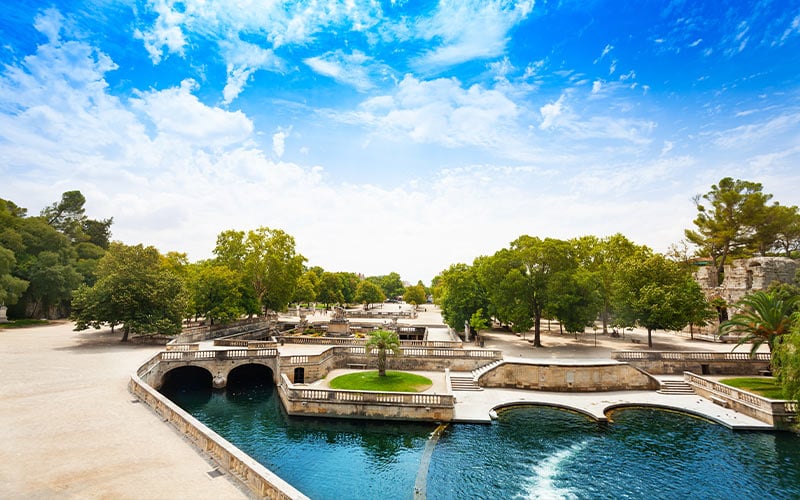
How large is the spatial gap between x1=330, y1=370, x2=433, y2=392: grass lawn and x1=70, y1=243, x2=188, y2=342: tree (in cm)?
1918

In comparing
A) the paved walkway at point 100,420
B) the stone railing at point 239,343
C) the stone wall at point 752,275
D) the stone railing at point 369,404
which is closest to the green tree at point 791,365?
the paved walkway at point 100,420

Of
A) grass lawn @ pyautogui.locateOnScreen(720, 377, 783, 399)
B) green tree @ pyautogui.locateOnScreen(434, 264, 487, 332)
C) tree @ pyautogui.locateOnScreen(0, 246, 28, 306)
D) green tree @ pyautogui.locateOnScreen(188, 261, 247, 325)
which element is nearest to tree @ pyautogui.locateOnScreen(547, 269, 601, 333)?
green tree @ pyautogui.locateOnScreen(434, 264, 487, 332)

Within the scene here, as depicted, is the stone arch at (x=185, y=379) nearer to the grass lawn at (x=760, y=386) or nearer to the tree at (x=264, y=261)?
the tree at (x=264, y=261)

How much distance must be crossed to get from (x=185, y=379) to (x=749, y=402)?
4409cm

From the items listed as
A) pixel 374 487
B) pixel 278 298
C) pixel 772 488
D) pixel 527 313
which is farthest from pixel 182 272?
pixel 772 488

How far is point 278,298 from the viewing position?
60219 millimetres

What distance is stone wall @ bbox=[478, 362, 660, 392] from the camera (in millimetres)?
31453

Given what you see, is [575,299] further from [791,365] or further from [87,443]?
[87,443]

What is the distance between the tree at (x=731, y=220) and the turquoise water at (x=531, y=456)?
44171 mm

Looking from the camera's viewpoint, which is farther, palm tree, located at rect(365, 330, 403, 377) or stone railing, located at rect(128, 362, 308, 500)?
palm tree, located at rect(365, 330, 403, 377)

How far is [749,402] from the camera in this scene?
Result: 2620 centimetres

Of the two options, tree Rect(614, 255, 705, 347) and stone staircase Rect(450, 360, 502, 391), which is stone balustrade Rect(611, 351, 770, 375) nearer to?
tree Rect(614, 255, 705, 347)

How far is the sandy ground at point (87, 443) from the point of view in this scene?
40.2 feet

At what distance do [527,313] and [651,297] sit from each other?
38.8 feet
